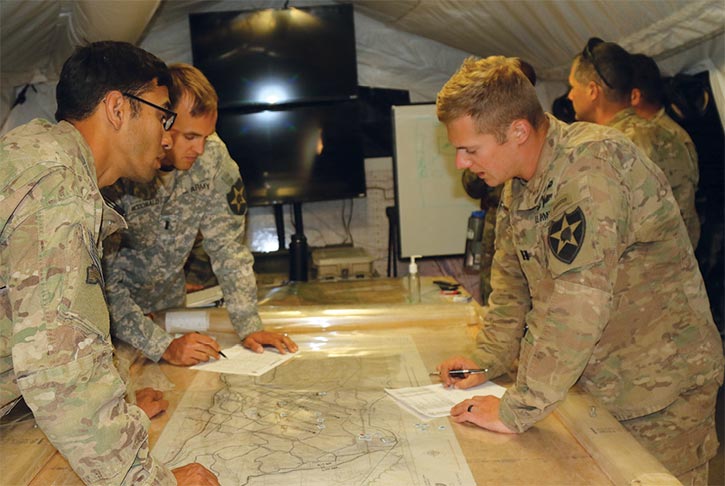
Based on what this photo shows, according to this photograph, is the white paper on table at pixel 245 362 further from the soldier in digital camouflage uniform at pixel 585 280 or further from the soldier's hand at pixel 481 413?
the soldier's hand at pixel 481 413

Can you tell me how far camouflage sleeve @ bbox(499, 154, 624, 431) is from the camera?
4.40 feet

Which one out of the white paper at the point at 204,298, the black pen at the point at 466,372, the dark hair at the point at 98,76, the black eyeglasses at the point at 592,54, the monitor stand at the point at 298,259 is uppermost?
the black eyeglasses at the point at 592,54

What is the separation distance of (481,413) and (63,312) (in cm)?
87

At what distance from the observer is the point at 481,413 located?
1.46 m

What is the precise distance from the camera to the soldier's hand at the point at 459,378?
1.70m

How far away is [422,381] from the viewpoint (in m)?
1.76

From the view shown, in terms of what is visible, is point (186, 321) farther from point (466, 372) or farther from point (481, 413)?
point (481, 413)

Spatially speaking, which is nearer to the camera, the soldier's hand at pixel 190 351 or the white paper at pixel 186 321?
the soldier's hand at pixel 190 351

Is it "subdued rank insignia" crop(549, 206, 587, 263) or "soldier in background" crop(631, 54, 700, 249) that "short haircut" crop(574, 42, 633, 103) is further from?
"subdued rank insignia" crop(549, 206, 587, 263)

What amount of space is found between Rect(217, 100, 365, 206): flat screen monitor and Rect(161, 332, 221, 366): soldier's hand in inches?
104

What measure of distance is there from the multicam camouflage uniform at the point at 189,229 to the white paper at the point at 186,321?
0.45ft

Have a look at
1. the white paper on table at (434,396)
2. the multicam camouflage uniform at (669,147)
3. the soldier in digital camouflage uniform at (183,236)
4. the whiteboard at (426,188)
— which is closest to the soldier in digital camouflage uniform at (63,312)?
the white paper on table at (434,396)

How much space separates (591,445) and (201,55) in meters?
3.87

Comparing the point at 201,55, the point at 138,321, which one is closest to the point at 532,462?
the point at 138,321
